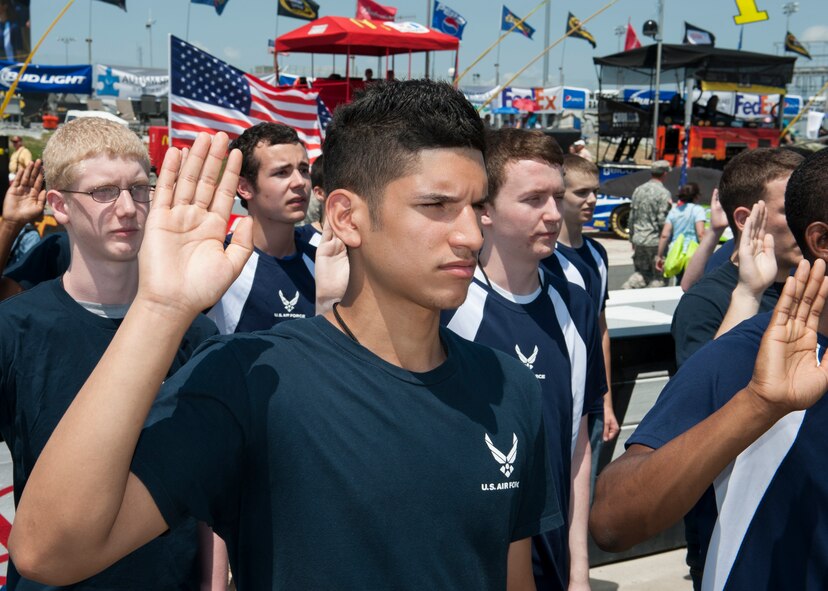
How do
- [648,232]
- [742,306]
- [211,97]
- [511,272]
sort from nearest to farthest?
[742,306] < [511,272] < [211,97] < [648,232]

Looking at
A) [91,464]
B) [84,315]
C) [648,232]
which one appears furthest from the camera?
[648,232]

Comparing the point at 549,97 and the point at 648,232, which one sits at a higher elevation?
the point at 549,97

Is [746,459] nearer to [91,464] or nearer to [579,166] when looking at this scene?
[91,464]

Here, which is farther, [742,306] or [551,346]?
[551,346]

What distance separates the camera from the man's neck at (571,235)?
5.58 metres

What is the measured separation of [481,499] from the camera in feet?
5.75

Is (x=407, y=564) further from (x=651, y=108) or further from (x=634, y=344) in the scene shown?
(x=651, y=108)

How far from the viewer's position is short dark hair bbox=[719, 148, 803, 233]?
3914 mm

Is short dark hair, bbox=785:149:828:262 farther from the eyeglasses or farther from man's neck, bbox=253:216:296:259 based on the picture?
man's neck, bbox=253:216:296:259

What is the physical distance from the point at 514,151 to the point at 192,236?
81.7 inches

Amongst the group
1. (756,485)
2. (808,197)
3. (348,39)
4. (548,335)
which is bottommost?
(756,485)

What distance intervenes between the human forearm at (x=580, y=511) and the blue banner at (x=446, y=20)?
37.1 meters

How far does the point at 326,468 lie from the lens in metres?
1.63

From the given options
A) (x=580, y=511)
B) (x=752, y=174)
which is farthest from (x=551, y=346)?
(x=752, y=174)
